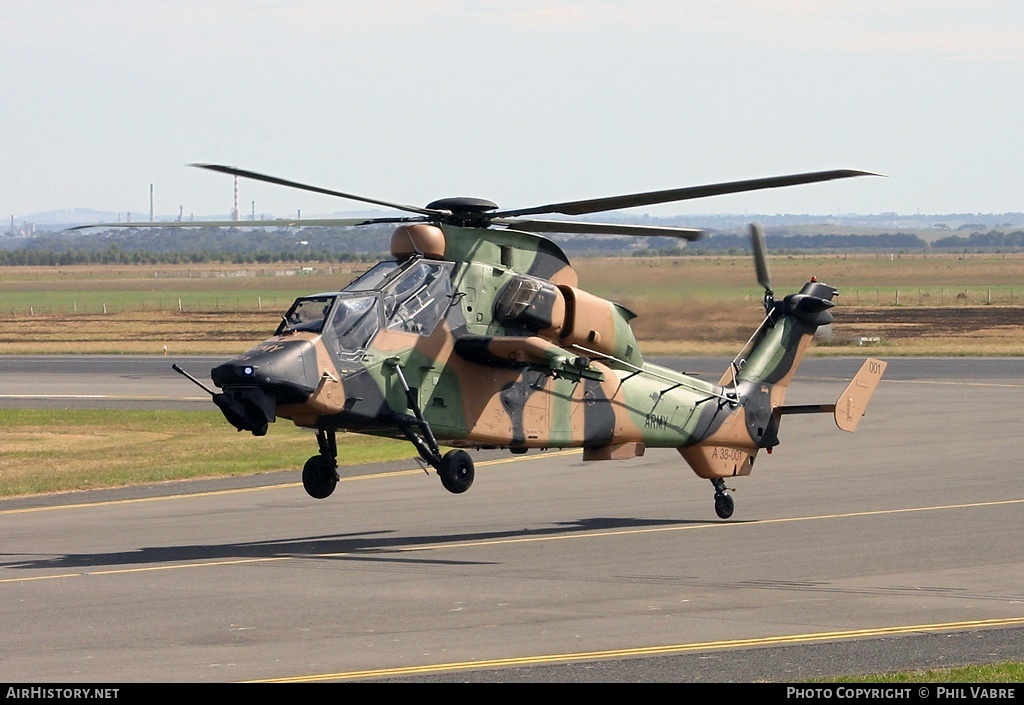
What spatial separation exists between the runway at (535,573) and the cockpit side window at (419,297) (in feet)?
11.1

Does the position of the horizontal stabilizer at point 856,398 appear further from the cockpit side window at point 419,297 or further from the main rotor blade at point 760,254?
the cockpit side window at point 419,297

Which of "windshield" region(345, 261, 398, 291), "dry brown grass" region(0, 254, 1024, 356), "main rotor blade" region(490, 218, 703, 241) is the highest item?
"main rotor blade" region(490, 218, 703, 241)

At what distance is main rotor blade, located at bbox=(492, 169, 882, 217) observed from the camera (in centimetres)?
1786

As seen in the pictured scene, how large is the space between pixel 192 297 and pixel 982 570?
115 m

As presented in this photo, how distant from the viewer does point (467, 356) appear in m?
20.9

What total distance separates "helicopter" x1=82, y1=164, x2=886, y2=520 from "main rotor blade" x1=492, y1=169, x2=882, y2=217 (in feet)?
0.10

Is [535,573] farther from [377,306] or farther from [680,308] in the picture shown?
[680,308]

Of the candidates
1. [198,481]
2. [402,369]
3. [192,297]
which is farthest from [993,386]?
[192,297]

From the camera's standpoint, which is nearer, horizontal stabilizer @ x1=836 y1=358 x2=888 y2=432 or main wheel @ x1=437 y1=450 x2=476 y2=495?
main wheel @ x1=437 y1=450 x2=476 y2=495

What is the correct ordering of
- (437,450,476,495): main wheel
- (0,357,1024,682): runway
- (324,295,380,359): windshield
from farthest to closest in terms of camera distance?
(437,450,476,495): main wheel, (324,295,380,359): windshield, (0,357,1024,682): runway

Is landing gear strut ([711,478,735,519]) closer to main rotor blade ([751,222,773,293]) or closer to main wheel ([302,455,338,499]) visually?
main rotor blade ([751,222,773,293])

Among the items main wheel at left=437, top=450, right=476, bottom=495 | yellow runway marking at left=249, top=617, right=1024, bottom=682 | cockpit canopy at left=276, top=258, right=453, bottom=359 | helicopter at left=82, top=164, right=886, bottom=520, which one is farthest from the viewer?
main wheel at left=437, top=450, right=476, bottom=495

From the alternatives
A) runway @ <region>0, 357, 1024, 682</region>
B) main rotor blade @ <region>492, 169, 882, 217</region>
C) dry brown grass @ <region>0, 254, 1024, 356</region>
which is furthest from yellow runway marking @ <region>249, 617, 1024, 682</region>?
dry brown grass @ <region>0, 254, 1024, 356</region>

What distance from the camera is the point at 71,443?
1465 inches
